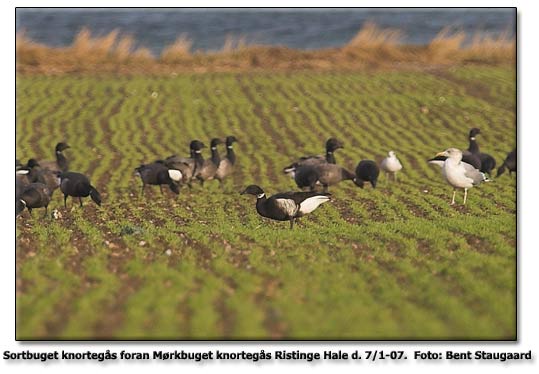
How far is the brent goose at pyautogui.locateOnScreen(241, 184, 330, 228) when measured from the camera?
1641 centimetres

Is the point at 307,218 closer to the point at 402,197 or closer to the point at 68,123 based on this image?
the point at 402,197

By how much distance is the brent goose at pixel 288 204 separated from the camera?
16.4 meters

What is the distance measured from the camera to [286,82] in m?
44.8

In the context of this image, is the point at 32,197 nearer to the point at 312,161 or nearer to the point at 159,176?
the point at 159,176

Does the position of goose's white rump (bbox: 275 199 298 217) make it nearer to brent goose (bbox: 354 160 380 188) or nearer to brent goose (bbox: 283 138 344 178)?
Answer: brent goose (bbox: 283 138 344 178)

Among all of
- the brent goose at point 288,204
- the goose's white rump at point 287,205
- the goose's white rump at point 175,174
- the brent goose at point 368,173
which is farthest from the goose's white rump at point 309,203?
the goose's white rump at point 175,174

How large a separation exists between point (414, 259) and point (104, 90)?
109 ft

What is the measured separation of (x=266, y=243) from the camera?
14531 millimetres

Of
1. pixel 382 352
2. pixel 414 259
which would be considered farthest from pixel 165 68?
pixel 382 352

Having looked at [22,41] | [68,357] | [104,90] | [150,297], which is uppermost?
[22,41]

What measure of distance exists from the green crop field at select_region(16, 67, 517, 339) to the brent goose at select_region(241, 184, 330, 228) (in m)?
0.39

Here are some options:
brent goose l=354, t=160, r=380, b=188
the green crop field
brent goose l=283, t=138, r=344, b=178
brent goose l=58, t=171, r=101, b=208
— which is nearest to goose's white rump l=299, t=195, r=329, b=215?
the green crop field

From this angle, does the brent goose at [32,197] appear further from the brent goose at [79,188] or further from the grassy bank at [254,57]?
the grassy bank at [254,57]

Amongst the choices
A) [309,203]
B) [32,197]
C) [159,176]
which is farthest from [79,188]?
[309,203]
